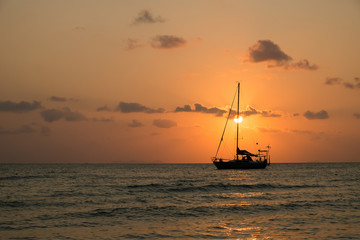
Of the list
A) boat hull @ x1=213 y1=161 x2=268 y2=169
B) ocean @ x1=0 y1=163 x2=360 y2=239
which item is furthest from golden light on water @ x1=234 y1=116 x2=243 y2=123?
ocean @ x1=0 y1=163 x2=360 y2=239

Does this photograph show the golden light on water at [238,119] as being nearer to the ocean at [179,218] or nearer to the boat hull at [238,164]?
the boat hull at [238,164]

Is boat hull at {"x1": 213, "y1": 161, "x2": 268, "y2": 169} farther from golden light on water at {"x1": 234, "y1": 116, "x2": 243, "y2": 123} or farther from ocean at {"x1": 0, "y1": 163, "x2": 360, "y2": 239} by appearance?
ocean at {"x1": 0, "y1": 163, "x2": 360, "y2": 239}

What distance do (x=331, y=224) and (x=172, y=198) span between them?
2111cm

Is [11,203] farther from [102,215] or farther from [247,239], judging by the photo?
[247,239]

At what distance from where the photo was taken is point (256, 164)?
11975 centimetres

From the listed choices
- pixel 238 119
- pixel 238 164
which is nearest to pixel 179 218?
pixel 238 164

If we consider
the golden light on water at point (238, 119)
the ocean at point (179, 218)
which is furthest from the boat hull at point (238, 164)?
the ocean at point (179, 218)

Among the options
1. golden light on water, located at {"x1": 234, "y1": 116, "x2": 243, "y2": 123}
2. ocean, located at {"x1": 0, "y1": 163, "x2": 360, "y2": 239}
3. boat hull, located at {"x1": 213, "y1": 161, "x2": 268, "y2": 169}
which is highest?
golden light on water, located at {"x1": 234, "y1": 116, "x2": 243, "y2": 123}

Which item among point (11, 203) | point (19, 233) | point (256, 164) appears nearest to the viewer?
point (19, 233)

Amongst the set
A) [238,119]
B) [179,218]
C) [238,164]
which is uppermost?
[238,119]

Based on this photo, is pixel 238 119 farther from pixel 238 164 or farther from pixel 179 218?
pixel 179 218

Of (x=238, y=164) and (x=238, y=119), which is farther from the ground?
(x=238, y=119)

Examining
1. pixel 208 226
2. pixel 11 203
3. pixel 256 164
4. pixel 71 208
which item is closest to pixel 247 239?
pixel 208 226

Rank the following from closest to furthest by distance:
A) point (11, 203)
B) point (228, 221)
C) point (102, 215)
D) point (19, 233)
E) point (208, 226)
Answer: point (19, 233)
point (208, 226)
point (228, 221)
point (102, 215)
point (11, 203)
